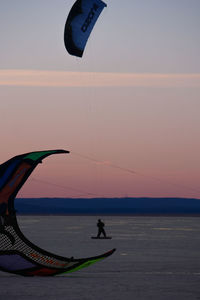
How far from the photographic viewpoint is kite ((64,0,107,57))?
71.2 ft

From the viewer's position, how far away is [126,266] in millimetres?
25750

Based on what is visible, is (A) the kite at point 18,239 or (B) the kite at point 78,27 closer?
(A) the kite at point 18,239

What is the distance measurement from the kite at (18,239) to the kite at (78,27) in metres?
3.15

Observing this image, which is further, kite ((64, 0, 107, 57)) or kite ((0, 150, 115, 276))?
kite ((64, 0, 107, 57))

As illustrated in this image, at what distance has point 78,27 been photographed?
21734 millimetres

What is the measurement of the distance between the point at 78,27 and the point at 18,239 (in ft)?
20.5

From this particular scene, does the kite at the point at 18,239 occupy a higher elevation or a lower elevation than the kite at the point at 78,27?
lower

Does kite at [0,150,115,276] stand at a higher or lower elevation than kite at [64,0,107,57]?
lower

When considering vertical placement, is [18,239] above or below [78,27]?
below

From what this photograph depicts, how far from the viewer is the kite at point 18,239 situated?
70.0 feet

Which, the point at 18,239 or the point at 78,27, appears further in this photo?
the point at 78,27

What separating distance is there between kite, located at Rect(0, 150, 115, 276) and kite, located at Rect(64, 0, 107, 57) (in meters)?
3.15

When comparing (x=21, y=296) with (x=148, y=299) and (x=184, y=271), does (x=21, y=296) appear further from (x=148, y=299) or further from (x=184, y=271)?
(x=184, y=271)

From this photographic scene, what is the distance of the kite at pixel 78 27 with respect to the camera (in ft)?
71.2
